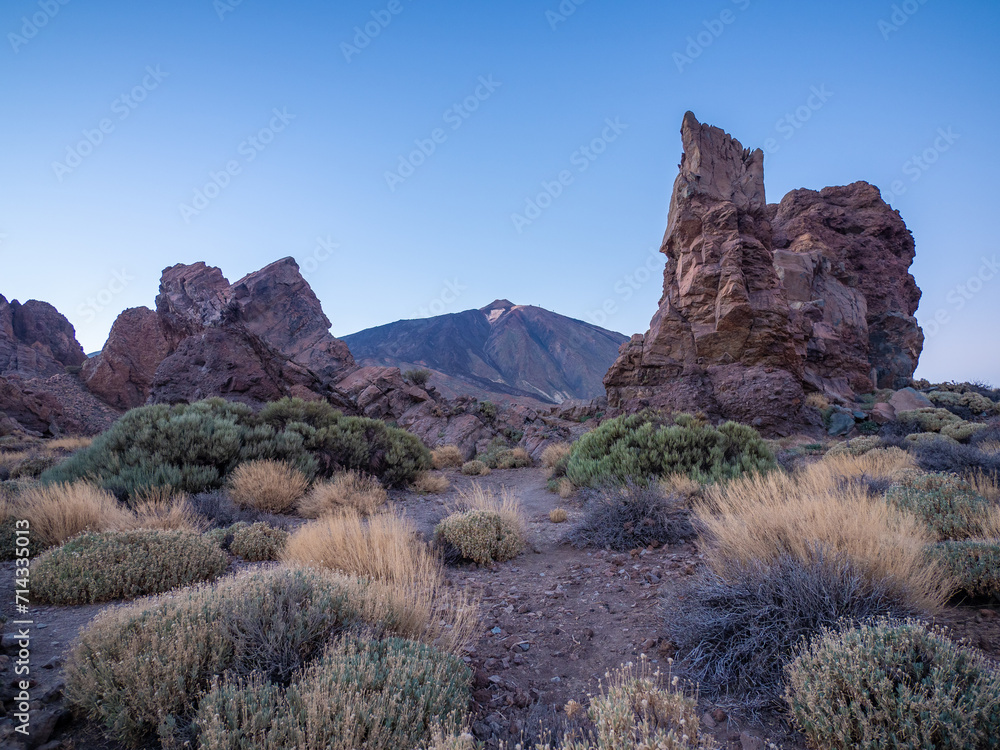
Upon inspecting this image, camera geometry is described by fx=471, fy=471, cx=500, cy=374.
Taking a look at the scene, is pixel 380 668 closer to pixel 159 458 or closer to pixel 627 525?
pixel 627 525

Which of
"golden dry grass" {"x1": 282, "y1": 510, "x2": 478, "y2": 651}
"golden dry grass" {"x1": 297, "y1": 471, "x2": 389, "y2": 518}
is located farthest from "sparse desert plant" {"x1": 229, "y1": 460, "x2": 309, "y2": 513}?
"golden dry grass" {"x1": 282, "y1": 510, "x2": 478, "y2": 651}

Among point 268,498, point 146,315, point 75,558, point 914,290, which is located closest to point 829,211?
point 914,290

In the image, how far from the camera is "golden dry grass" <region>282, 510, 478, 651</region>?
3.06m

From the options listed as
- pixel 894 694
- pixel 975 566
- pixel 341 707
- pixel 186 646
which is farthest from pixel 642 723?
pixel 975 566

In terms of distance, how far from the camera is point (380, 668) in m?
2.36

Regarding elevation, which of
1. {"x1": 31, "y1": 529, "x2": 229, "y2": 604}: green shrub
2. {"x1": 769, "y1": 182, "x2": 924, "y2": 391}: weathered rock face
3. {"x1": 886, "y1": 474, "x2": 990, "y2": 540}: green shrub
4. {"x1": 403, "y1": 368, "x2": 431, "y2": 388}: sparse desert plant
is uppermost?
{"x1": 769, "y1": 182, "x2": 924, "y2": 391}: weathered rock face

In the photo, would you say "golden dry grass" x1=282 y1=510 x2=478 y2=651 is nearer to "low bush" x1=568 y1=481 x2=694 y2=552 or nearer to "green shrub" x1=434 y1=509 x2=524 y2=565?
"green shrub" x1=434 y1=509 x2=524 y2=565

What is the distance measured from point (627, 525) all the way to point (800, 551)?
2.75m

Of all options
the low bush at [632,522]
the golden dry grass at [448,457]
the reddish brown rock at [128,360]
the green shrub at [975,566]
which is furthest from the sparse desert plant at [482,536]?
the reddish brown rock at [128,360]

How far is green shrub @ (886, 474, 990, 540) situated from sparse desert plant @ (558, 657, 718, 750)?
4070mm

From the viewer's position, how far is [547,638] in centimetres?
355

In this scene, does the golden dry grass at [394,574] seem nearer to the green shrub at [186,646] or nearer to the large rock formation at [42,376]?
the green shrub at [186,646]

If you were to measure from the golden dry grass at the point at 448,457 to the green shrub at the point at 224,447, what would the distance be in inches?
105

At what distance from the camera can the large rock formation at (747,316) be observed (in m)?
17.7
